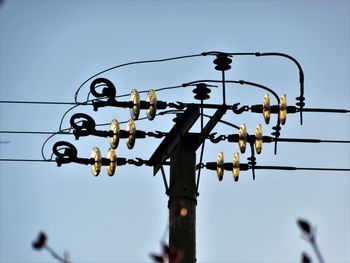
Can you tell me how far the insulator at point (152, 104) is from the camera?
505 inches

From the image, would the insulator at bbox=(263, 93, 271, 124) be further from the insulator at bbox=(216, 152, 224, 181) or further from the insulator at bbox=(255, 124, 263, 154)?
the insulator at bbox=(216, 152, 224, 181)

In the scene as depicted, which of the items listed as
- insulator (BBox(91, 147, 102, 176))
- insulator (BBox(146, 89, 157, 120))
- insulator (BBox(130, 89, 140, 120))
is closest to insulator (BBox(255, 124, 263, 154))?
insulator (BBox(146, 89, 157, 120))

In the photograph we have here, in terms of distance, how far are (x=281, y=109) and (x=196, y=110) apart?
Answer: 5.62ft

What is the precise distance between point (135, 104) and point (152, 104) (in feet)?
0.82

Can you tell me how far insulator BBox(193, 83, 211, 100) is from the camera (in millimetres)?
13180

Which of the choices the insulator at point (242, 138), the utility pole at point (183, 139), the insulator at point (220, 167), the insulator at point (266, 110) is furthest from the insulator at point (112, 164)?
the insulator at point (266, 110)

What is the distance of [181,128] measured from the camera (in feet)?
41.4

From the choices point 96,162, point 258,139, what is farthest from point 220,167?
point 96,162

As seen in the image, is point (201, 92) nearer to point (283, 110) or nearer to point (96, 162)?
point (283, 110)

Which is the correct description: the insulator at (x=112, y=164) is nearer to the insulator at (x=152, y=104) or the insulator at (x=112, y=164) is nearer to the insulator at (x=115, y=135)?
the insulator at (x=115, y=135)

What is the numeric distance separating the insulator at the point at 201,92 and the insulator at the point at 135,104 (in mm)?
881

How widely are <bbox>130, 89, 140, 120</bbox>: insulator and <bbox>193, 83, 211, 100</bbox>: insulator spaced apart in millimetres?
881

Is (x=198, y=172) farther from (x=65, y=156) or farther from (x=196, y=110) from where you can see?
(x=65, y=156)

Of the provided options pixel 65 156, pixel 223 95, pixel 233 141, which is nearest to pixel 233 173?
pixel 233 141
